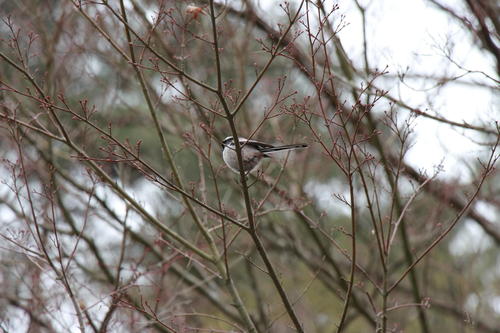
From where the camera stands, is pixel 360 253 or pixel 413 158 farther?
pixel 360 253

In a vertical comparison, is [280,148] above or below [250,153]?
below

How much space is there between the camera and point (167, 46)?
6.82 m

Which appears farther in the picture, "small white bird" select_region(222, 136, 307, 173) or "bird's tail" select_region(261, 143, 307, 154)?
"small white bird" select_region(222, 136, 307, 173)

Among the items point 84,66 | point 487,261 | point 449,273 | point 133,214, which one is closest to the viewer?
point 133,214

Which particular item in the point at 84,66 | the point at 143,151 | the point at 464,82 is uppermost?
the point at 143,151

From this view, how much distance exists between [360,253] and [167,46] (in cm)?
518

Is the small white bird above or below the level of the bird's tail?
above

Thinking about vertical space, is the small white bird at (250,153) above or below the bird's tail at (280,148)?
above

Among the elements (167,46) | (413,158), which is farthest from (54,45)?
(413,158)

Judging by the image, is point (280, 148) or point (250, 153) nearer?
point (280, 148)

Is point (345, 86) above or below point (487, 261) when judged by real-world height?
below

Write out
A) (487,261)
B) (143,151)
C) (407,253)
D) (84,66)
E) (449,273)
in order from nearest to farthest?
(407,253) < (84,66) < (449,273) < (143,151) < (487,261)

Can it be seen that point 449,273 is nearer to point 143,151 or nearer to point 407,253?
point 407,253

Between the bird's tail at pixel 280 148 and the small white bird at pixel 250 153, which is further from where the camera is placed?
the small white bird at pixel 250 153
